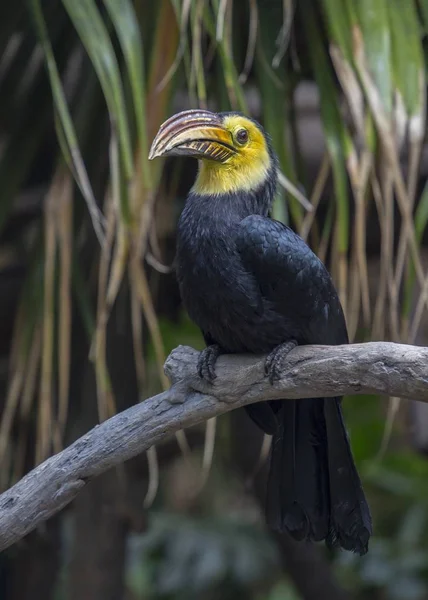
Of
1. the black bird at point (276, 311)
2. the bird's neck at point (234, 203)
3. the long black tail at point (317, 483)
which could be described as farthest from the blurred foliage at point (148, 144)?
the long black tail at point (317, 483)

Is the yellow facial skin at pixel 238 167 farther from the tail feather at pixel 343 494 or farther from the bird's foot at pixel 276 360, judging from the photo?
the tail feather at pixel 343 494

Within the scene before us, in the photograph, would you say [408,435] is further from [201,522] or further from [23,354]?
[23,354]

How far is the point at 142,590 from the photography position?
5.11 m

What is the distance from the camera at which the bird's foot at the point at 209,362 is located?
5.82 feet

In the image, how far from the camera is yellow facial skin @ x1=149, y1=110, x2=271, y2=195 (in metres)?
2.00

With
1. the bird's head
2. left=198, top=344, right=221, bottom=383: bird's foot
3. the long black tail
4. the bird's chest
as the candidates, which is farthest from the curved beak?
the long black tail

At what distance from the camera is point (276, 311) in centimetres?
198

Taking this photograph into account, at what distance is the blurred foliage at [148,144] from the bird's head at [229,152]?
13cm

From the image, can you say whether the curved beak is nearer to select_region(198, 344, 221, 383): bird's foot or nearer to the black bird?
the black bird

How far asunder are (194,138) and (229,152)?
0.16 meters

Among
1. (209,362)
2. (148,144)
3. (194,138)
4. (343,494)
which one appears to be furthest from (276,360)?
(148,144)

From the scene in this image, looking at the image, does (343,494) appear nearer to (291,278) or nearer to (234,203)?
(291,278)

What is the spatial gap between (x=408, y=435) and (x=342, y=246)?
2.20 metres

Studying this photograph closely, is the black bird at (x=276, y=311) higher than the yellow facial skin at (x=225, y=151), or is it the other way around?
the yellow facial skin at (x=225, y=151)
